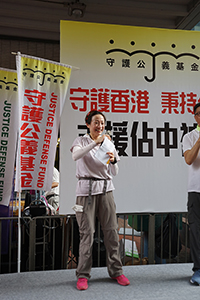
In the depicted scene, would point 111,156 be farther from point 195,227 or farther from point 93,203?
point 195,227

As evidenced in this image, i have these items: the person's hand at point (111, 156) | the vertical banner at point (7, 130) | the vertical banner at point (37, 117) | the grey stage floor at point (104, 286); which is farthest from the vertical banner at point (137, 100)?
the person's hand at point (111, 156)

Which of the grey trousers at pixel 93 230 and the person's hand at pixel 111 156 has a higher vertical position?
the person's hand at pixel 111 156

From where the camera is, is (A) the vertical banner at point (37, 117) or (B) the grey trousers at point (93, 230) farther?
(A) the vertical banner at point (37, 117)

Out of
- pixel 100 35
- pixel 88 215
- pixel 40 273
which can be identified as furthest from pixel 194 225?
pixel 100 35

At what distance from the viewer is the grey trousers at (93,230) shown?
2.85 metres

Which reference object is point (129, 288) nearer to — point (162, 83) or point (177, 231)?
point (177, 231)

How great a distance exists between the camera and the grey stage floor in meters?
2.72

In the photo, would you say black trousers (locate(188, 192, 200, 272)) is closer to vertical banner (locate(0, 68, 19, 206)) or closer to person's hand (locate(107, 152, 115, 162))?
person's hand (locate(107, 152, 115, 162))

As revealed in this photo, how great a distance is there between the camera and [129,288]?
288 centimetres

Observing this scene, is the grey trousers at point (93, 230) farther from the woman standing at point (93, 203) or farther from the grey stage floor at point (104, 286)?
the grey stage floor at point (104, 286)

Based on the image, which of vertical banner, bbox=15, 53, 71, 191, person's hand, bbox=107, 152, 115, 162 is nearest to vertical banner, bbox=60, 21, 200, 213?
vertical banner, bbox=15, 53, 71, 191

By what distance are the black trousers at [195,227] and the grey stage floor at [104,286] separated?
10.5 inches

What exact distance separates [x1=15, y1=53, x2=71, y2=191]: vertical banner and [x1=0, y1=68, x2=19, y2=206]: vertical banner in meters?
0.29

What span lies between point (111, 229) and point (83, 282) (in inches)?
20.7
